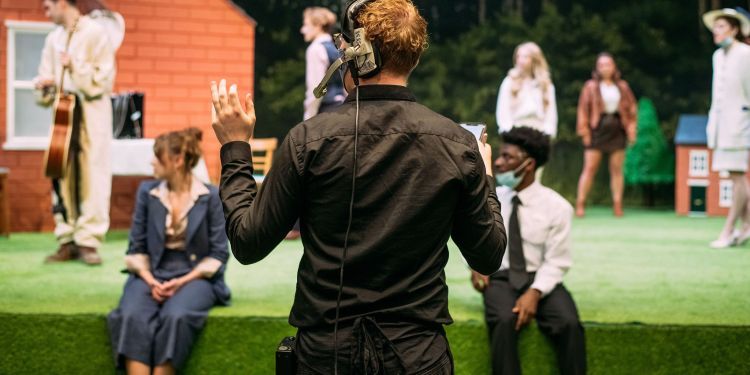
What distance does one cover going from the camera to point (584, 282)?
4.79m

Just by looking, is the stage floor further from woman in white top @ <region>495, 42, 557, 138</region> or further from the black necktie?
woman in white top @ <region>495, 42, 557, 138</region>

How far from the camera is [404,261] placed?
73.5 inches

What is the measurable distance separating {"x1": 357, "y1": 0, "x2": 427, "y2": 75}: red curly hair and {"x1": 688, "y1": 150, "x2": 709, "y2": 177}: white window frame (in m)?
8.09

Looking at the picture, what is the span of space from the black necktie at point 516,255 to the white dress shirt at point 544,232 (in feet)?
0.06

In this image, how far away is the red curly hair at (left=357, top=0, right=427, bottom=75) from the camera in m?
1.83

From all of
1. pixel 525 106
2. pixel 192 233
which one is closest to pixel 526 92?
pixel 525 106

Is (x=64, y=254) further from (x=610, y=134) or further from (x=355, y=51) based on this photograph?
(x=610, y=134)

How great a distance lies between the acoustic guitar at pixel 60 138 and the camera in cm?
508

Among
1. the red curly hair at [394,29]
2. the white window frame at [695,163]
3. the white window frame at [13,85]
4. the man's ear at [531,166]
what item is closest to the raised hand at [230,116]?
the red curly hair at [394,29]

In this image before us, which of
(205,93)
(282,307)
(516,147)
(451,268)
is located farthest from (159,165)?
(205,93)

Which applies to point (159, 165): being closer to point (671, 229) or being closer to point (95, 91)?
point (95, 91)

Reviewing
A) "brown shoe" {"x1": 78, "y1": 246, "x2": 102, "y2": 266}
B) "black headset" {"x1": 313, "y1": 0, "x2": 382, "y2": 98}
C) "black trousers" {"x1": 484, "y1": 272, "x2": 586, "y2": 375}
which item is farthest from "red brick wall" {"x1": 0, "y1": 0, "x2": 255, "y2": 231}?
"black headset" {"x1": 313, "y1": 0, "x2": 382, "y2": 98}

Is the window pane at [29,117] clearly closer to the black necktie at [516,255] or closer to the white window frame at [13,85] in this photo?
the white window frame at [13,85]

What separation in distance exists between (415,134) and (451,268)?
12.0ft
